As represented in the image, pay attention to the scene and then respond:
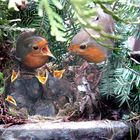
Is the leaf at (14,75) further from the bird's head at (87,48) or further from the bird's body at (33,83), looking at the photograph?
the bird's head at (87,48)

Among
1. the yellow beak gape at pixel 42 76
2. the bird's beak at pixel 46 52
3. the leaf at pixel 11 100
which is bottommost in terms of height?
the leaf at pixel 11 100

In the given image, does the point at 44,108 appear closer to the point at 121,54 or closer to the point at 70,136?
the point at 70,136

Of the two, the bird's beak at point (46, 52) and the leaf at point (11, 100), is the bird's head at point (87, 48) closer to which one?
the bird's beak at point (46, 52)

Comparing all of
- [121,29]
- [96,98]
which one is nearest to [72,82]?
[96,98]

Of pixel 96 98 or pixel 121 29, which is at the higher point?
pixel 121 29

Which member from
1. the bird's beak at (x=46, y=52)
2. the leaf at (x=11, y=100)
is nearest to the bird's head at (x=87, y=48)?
the bird's beak at (x=46, y=52)

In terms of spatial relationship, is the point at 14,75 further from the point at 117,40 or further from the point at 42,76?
the point at 117,40

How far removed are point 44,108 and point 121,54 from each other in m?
0.22

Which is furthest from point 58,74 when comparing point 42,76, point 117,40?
point 117,40

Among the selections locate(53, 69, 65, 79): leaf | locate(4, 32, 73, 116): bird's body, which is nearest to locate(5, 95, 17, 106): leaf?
locate(4, 32, 73, 116): bird's body

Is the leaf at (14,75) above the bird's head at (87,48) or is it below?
below

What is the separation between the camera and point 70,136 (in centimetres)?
68

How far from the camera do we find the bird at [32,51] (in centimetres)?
72

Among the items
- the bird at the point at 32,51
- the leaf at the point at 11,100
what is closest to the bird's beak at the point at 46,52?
the bird at the point at 32,51
